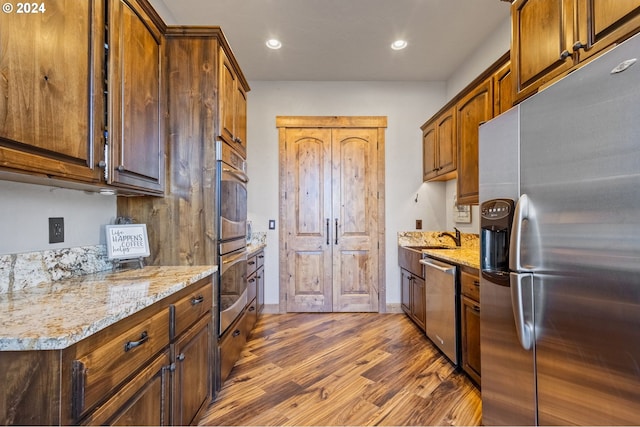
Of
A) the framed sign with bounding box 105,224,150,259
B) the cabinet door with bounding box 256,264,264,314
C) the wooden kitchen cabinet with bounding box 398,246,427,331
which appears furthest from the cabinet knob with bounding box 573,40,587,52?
the cabinet door with bounding box 256,264,264,314

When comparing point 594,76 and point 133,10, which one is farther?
point 133,10

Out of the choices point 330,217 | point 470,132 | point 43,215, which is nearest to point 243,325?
point 43,215

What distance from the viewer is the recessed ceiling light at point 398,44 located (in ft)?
9.29

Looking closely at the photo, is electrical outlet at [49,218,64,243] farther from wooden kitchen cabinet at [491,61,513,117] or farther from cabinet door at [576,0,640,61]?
wooden kitchen cabinet at [491,61,513,117]

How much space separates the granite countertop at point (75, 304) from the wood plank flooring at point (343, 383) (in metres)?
0.99

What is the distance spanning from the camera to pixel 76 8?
113cm

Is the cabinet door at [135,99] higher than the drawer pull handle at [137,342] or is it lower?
higher

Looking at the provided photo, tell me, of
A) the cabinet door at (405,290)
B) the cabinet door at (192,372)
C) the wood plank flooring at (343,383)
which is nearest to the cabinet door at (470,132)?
the cabinet door at (405,290)

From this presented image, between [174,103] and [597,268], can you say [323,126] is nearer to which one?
[174,103]

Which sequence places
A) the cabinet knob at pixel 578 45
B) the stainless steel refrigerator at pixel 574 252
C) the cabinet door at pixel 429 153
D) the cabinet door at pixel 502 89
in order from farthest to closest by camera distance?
the cabinet door at pixel 429 153
the cabinet door at pixel 502 89
the cabinet knob at pixel 578 45
the stainless steel refrigerator at pixel 574 252

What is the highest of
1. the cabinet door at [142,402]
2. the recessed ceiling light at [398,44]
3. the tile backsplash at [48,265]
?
the recessed ceiling light at [398,44]

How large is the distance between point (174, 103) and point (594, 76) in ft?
6.79

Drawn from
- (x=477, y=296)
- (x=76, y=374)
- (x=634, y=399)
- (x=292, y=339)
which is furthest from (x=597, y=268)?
(x=292, y=339)

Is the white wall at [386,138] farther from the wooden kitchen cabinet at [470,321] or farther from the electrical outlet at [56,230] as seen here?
the electrical outlet at [56,230]
